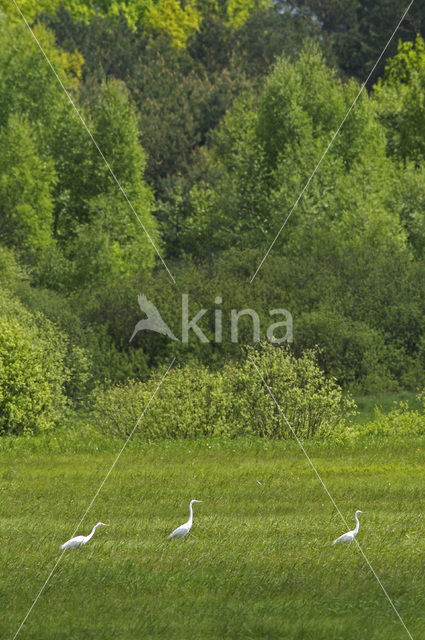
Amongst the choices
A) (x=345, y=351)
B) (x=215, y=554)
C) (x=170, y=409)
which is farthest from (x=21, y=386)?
(x=215, y=554)

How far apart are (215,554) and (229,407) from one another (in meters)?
13.6

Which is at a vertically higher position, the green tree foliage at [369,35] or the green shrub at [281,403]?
the green tree foliage at [369,35]

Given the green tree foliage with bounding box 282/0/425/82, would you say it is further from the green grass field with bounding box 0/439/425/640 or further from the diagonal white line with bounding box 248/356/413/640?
the green grass field with bounding box 0/439/425/640

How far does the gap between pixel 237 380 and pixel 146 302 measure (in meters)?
14.0

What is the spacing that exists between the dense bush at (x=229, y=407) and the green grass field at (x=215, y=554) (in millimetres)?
5062

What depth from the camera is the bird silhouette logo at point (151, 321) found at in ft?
127

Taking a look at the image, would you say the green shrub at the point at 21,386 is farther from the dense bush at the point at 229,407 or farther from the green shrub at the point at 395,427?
the green shrub at the point at 395,427

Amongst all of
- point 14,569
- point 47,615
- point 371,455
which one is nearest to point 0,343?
point 371,455

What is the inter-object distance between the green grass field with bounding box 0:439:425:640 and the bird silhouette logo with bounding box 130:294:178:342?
1948 cm

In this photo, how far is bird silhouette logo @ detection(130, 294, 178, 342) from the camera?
38.8m

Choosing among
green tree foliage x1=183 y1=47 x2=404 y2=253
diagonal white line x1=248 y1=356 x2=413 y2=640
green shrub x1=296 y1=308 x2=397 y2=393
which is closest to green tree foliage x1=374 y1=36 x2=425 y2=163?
green tree foliage x1=183 y1=47 x2=404 y2=253

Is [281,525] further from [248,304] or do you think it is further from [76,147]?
[76,147]

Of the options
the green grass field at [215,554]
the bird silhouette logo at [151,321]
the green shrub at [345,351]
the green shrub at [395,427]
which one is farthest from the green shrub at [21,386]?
the green shrub at [345,351]

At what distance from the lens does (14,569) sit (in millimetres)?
10734
